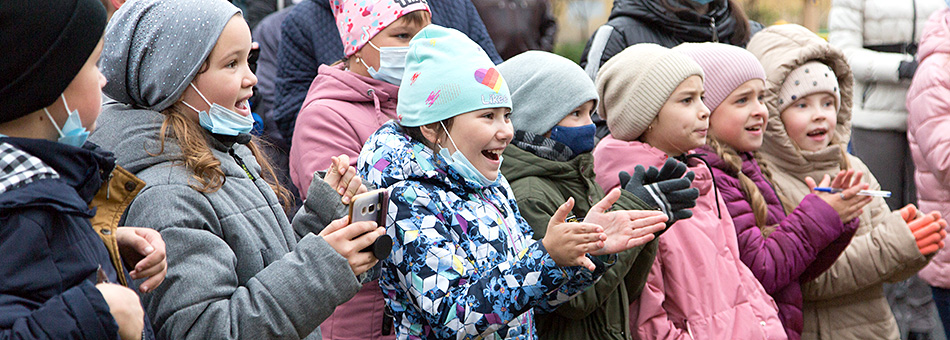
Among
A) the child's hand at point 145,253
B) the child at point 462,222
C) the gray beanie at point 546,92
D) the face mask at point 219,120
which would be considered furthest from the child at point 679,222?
the child's hand at point 145,253

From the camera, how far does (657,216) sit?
2715 mm

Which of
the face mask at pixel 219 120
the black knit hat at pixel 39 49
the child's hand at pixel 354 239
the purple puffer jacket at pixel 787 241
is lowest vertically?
the purple puffer jacket at pixel 787 241

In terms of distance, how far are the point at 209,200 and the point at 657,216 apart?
4.22 ft

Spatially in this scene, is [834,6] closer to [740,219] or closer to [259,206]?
[740,219]

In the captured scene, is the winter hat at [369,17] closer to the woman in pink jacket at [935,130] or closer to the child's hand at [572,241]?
the child's hand at [572,241]

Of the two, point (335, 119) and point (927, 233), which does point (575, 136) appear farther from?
point (927, 233)

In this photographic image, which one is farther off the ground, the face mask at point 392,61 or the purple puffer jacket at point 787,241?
the face mask at point 392,61

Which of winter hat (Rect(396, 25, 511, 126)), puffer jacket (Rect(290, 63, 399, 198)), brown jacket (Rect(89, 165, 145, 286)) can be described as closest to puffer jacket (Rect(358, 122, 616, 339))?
winter hat (Rect(396, 25, 511, 126))

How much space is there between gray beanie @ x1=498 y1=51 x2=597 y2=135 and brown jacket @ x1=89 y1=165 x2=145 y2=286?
5.72 feet

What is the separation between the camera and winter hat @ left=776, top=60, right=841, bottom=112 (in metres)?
4.65

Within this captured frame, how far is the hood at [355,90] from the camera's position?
3.77m

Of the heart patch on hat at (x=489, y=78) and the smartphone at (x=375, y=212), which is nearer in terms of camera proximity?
the smartphone at (x=375, y=212)

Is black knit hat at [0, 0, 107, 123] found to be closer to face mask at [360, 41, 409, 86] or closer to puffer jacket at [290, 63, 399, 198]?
puffer jacket at [290, 63, 399, 198]

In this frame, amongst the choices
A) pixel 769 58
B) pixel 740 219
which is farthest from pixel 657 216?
pixel 769 58
